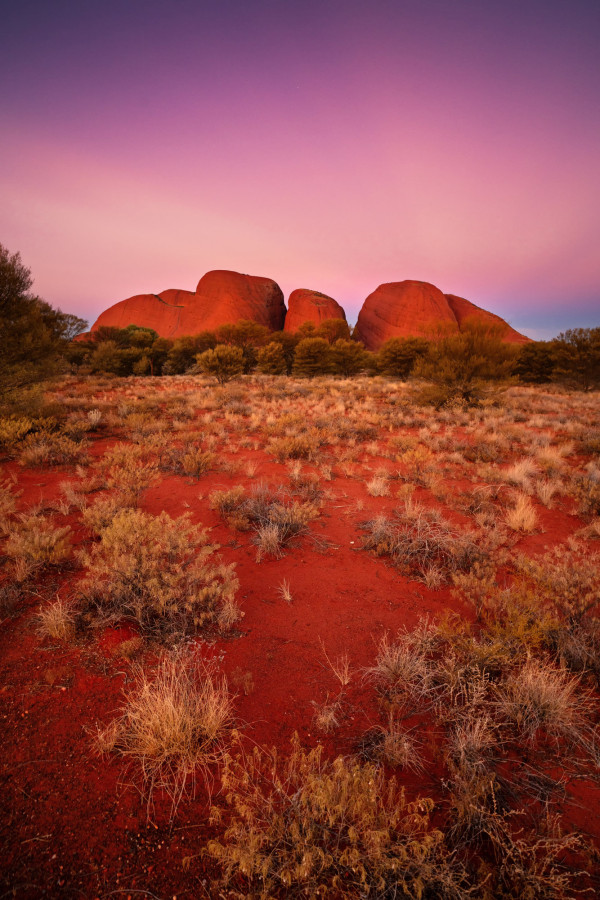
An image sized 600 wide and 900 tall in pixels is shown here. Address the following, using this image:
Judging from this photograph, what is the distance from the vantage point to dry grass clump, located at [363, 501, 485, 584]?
12.8 ft

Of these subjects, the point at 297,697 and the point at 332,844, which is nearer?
the point at 332,844

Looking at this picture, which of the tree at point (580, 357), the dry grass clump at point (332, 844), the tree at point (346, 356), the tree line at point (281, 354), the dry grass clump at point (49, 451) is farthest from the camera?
the tree at point (346, 356)

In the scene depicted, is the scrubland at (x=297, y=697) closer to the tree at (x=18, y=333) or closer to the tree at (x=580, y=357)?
the tree at (x=18, y=333)

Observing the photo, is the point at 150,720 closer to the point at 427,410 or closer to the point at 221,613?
the point at 221,613

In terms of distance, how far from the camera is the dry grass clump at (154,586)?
2.80 m

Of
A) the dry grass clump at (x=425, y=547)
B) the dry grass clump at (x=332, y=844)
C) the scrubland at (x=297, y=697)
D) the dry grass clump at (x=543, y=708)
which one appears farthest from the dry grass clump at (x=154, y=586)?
the dry grass clump at (x=543, y=708)

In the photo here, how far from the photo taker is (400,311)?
5588cm

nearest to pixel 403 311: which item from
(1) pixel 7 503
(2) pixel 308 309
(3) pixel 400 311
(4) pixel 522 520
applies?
(3) pixel 400 311

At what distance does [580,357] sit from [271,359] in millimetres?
22899

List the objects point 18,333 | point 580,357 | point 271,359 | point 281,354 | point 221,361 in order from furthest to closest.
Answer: point 281,354, point 271,359, point 580,357, point 221,361, point 18,333

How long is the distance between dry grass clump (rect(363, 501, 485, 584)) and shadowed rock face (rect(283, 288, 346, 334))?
5734 centimetres

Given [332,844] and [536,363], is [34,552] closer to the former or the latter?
[332,844]

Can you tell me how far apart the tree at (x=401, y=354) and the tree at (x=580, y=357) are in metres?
9.44

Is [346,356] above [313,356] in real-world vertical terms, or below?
above
